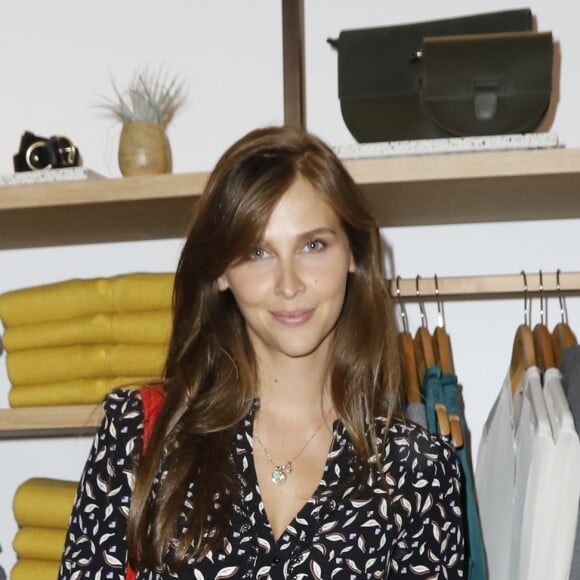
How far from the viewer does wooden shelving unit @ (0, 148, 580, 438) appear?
176 centimetres

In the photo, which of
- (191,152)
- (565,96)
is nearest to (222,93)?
(191,152)

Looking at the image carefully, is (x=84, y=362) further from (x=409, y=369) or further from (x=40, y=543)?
(x=409, y=369)

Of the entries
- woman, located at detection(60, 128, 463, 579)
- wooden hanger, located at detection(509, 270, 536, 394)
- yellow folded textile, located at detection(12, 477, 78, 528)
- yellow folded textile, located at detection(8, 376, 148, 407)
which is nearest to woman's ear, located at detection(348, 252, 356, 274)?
woman, located at detection(60, 128, 463, 579)

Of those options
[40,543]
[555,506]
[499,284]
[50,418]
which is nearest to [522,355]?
[499,284]

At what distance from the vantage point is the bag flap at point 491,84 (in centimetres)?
178

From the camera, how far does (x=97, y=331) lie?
196 cm

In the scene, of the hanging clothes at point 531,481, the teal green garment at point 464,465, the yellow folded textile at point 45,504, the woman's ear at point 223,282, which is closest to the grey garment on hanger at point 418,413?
the teal green garment at point 464,465

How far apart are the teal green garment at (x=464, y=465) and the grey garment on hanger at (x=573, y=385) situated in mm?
143

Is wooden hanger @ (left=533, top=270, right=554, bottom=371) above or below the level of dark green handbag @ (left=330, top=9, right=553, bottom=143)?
below

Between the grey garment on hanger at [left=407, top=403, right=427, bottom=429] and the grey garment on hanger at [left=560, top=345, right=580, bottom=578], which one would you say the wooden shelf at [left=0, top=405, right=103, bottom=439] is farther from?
the grey garment on hanger at [left=560, top=345, right=580, bottom=578]

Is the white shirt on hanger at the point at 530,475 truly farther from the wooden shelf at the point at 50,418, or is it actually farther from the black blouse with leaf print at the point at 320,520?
the wooden shelf at the point at 50,418

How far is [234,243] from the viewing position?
5.08ft

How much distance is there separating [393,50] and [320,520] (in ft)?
2.67

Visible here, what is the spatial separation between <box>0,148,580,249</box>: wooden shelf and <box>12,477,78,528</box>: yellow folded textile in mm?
465
